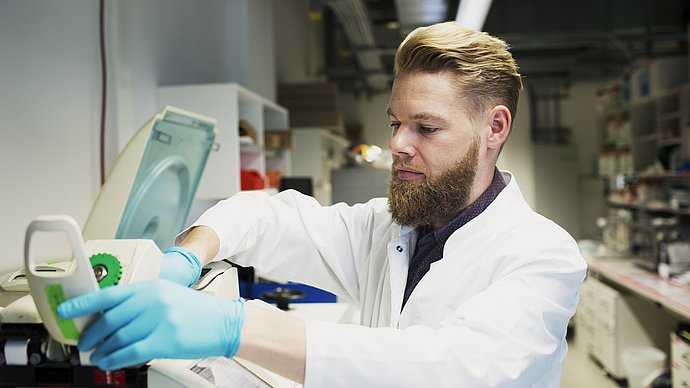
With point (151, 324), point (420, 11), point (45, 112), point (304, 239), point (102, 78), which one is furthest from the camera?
point (420, 11)

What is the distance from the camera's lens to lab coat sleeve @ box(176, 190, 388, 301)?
1481 mm

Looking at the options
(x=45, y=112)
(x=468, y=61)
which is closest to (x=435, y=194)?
(x=468, y=61)

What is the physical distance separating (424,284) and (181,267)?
48 cm

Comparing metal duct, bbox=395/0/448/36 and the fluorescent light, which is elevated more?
metal duct, bbox=395/0/448/36

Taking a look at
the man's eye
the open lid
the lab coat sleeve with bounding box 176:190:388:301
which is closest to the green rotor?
the lab coat sleeve with bounding box 176:190:388:301

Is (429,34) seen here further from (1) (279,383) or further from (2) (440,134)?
(1) (279,383)

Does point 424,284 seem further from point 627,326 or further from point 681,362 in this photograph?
point 627,326

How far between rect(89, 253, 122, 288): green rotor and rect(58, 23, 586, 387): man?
8 cm

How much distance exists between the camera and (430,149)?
1.27 meters

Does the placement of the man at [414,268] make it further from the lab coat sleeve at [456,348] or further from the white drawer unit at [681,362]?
the white drawer unit at [681,362]

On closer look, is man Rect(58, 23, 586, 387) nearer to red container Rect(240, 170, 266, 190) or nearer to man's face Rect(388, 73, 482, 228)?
man's face Rect(388, 73, 482, 228)

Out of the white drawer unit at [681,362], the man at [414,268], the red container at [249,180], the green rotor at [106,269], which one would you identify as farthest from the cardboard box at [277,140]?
the green rotor at [106,269]

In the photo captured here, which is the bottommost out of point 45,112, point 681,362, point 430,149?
point 681,362

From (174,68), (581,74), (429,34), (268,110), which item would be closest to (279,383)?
(429,34)
